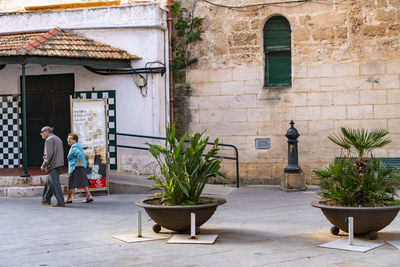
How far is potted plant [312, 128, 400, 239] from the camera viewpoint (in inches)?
303

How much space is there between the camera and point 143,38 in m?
15.2

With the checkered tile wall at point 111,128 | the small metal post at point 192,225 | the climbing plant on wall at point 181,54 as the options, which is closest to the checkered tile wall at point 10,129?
the checkered tile wall at point 111,128

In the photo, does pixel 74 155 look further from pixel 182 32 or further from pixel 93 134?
pixel 182 32

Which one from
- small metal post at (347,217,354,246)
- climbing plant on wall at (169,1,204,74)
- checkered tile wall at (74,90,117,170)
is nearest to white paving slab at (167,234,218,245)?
small metal post at (347,217,354,246)

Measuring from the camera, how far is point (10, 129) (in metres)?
16.3

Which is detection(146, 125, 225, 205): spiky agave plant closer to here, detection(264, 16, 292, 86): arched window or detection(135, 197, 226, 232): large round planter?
detection(135, 197, 226, 232): large round planter

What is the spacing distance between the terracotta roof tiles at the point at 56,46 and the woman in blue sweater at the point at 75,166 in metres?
2.46

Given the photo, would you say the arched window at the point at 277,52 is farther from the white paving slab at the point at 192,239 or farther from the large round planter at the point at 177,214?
the white paving slab at the point at 192,239

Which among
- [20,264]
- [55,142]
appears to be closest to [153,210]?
[20,264]

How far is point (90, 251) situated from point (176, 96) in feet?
28.3

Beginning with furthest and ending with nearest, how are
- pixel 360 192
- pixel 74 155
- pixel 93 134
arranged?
pixel 93 134 → pixel 74 155 → pixel 360 192

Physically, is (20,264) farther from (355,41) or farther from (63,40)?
Answer: (355,41)

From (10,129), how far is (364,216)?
452 inches

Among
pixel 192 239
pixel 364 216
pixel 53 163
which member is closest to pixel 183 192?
pixel 192 239
